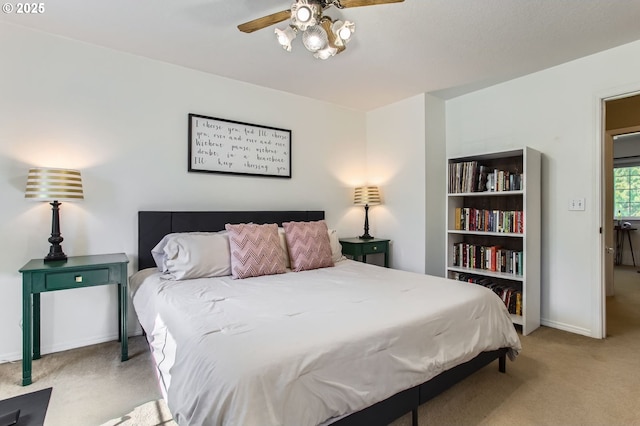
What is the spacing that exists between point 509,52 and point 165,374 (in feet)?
10.9

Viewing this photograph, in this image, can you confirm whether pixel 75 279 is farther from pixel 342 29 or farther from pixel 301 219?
pixel 342 29

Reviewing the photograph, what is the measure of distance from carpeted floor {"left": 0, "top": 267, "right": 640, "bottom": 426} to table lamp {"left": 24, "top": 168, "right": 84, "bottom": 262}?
0.80 metres

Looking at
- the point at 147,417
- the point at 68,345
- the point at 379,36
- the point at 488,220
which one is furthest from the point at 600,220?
the point at 68,345

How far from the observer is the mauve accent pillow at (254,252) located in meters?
2.47

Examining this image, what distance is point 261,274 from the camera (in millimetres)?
2510

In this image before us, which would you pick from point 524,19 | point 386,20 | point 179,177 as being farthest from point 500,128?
point 179,177

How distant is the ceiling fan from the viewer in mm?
1638

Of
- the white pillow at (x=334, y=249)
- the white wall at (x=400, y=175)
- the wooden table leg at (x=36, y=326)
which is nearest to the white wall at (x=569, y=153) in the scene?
the white wall at (x=400, y=175)

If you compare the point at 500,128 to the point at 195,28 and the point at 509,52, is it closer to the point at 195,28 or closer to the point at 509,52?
the point at 509,52

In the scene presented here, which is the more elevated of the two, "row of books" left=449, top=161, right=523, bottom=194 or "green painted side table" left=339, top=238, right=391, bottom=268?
"row of books" left=449, top=161, right=523, bottom=194

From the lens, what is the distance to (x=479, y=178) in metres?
3.37

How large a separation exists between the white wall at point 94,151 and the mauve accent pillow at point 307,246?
0.76 meters

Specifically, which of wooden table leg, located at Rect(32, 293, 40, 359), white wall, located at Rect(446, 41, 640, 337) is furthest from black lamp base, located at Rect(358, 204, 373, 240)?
wooden table leg, located at Rect(32, 293, 40, 359)

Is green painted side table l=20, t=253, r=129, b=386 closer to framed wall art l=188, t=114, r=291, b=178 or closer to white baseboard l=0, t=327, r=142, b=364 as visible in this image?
white baseboard l=0, t=327, r=142, b=364
